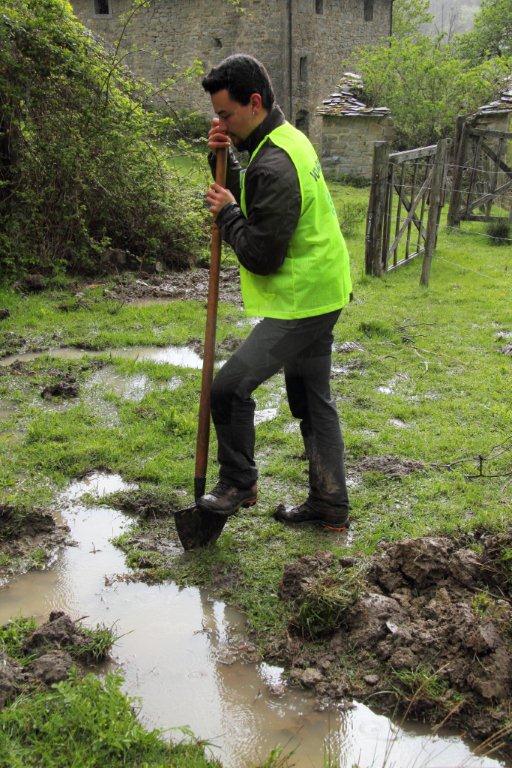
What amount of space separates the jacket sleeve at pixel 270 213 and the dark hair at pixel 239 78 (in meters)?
0.29

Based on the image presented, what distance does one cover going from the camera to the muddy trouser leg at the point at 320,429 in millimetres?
4043

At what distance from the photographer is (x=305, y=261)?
3.55 meters

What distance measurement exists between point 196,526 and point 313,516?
75cm

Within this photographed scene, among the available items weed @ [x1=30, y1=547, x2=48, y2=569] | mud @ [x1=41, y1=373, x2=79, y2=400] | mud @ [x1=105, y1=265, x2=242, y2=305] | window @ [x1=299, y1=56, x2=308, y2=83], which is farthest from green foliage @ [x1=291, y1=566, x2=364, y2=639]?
window @ [x1=299, y1=56, x2=308, y2=83]

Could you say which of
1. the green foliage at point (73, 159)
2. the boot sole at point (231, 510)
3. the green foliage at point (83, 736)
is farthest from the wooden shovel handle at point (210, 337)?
the green foliage at point (73, 159)

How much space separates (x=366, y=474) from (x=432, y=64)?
841 inches

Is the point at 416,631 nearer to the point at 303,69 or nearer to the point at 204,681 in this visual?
the point at 204,681

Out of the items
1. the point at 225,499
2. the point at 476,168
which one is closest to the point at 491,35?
the point at 476,168

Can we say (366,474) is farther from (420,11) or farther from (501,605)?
(420,11)

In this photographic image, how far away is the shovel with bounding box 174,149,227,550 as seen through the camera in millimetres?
3842

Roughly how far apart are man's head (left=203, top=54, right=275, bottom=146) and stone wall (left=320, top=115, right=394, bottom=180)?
58.4 ft

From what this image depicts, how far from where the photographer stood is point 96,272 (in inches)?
401

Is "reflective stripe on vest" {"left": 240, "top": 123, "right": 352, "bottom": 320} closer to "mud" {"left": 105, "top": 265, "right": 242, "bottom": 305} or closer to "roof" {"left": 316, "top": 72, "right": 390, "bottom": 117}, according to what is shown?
"mud" {"left": 105, "top": 265, "right": 242, "bottom": 305}

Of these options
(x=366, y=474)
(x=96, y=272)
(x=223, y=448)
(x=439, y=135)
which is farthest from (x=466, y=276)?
(x=439, y=135)
